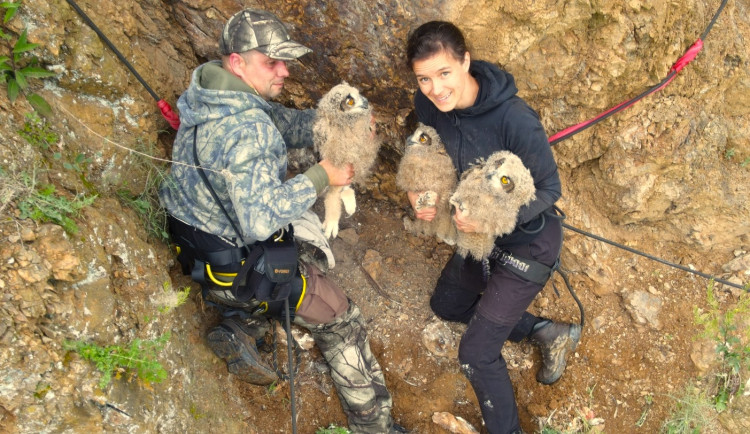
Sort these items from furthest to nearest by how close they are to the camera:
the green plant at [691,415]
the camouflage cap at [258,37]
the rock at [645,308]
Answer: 1. the rock at [645,308]
2. the green plant at [691,415]
3. the camouflage cap at [258,37]

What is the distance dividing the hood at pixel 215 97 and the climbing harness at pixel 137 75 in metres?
0.45

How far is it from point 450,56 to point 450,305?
Answer: 227 centimetres

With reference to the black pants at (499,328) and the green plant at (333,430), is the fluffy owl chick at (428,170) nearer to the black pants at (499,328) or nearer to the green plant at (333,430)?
the black pants at (499,328)

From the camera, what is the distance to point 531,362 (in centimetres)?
450

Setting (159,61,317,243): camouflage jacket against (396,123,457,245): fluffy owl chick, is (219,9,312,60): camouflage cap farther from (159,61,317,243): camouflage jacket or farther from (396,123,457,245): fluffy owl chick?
(396,123,457,245): fluffy owl chick

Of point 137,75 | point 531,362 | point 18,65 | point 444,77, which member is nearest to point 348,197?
point 444,77

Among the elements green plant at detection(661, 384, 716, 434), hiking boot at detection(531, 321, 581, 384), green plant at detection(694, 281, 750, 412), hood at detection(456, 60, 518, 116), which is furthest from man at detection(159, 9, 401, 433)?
green plant at detection(694, 281, 750, 412)

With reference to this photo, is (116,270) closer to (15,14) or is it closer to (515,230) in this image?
(15,14)

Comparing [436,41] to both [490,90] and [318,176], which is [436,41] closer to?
[490,90]

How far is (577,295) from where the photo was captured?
4629 mm

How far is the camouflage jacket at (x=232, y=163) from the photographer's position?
282 centimetres

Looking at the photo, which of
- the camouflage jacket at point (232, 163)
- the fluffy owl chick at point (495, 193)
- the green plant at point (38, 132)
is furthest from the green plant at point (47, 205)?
the fluffy owl chick at point (495, 193)

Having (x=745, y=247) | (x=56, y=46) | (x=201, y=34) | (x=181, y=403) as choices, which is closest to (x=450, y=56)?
(x=201, y=34)

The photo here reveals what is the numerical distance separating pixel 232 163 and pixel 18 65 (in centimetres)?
137
